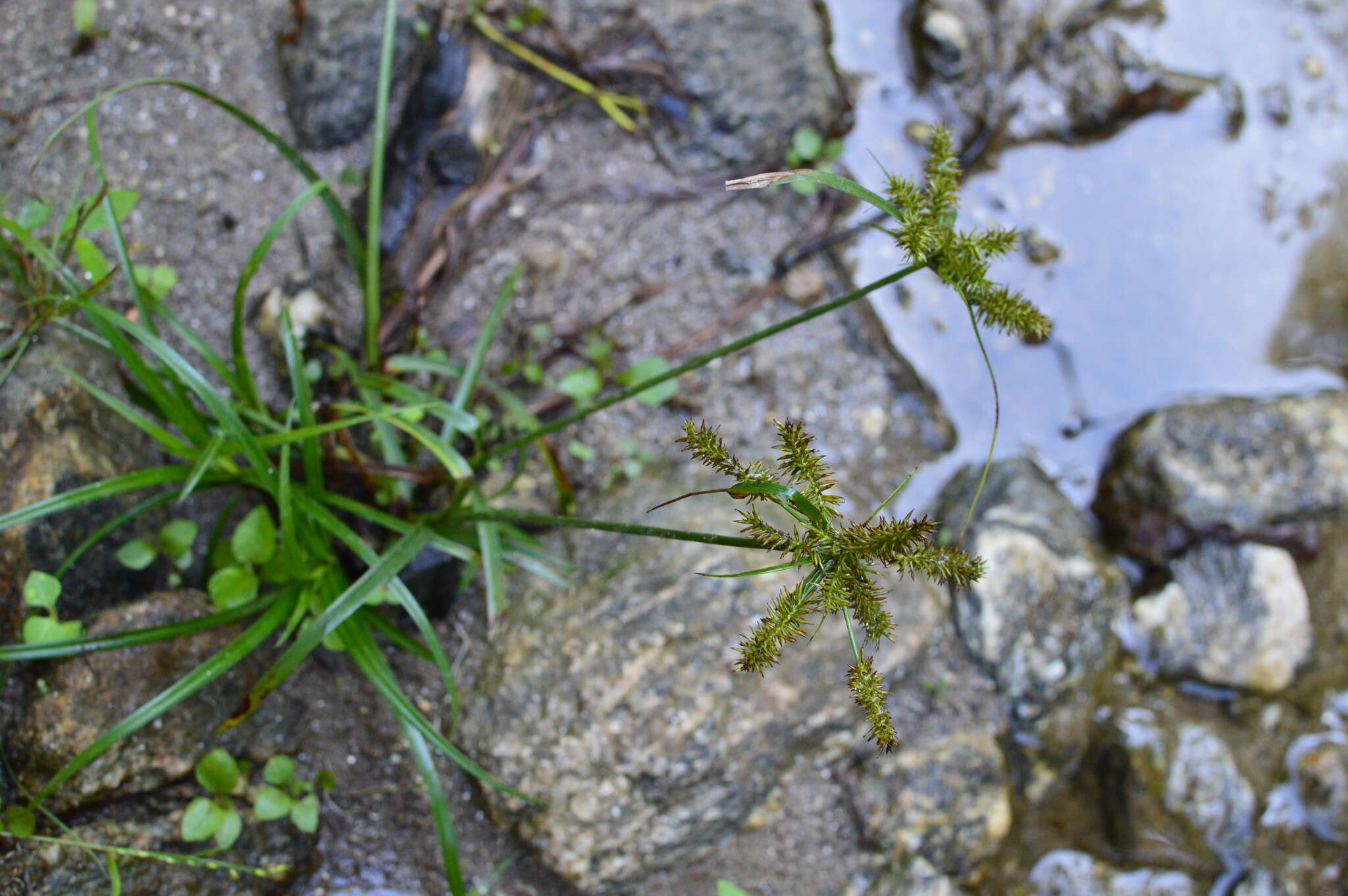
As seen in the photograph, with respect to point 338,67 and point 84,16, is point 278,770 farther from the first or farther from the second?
point 84,16

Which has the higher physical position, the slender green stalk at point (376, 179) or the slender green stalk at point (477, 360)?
the slender green stalk at point (376, 179)

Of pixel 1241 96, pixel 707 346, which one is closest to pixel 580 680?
pixel 707 346

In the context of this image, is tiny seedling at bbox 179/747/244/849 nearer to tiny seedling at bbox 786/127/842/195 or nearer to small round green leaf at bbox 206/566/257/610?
small round green leaf at bbox 206/566/257/610

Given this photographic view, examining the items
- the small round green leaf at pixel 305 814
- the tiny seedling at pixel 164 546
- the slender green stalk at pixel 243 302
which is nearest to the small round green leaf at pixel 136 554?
the tiny seedling at pixel 164 546

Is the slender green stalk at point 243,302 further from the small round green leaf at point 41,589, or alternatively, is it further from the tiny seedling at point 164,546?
the small round green leaf at point 41,589

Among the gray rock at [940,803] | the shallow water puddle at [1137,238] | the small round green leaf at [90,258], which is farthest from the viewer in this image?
the shallow water puddle at [1137,238]

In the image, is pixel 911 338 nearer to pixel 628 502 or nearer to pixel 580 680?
pixel 628 502
